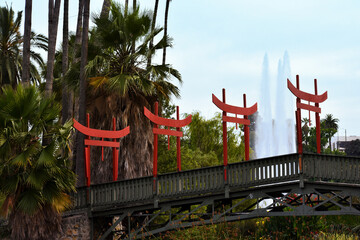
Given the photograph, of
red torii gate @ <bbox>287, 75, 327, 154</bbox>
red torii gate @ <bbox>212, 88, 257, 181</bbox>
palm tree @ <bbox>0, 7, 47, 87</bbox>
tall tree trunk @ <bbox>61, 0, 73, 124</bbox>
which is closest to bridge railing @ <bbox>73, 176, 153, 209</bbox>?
Result: red torii gate @ <bbox>212, 88, 257, 181</bbox>

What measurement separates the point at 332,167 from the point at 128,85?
1058 cm

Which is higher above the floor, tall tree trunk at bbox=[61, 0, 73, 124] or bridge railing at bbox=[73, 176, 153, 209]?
tall tree trunk at bbox=[61, 0, 73, 124]

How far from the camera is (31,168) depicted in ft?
72.6

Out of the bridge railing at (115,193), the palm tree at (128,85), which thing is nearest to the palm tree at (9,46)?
the palm tree at (128,85)

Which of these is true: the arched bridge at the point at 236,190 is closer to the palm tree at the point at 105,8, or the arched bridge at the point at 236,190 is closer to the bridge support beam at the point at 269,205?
the bridge support beam at the point at 269,205

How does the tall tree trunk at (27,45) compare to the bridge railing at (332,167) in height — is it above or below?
above

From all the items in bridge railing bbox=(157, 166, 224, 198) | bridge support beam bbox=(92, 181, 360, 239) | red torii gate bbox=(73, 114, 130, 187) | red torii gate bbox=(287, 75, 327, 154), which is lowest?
bridge support beam bbox=(92, 181, 360, 239)

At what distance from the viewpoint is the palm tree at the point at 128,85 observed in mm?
29750

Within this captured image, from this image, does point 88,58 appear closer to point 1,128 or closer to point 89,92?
point 89,92

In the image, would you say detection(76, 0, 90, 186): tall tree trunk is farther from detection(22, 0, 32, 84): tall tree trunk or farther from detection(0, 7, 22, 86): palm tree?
detection(0, 7, 22, 86): palm tree

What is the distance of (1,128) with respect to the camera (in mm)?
22000

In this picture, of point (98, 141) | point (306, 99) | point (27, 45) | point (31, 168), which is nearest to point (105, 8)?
point (27, 45)

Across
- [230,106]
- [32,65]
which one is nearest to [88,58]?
[230,106]

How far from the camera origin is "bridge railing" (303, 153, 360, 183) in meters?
21.7
